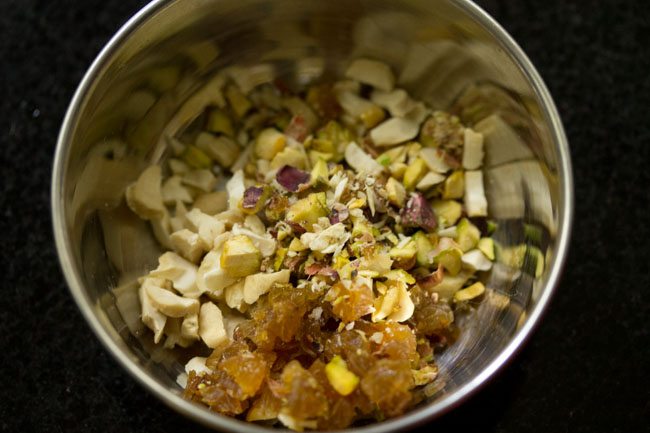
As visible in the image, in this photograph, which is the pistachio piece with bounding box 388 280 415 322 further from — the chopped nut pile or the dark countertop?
the dark countertop

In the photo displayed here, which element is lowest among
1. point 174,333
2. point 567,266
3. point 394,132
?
point 567,266

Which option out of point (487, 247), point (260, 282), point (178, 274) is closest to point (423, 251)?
point (487, 247)

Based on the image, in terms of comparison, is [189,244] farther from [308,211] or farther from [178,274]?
[308,211]

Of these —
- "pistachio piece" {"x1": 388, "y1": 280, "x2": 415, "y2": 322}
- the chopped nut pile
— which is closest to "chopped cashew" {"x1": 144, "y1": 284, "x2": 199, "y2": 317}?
the chopped nut pile

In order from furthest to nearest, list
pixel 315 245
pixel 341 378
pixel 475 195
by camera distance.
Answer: pixel 475 195 → pixel 315 245 → pixel 341 378

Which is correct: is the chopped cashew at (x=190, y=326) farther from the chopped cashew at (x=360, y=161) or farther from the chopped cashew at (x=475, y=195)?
the chopped cashew at (x=475, y=195)

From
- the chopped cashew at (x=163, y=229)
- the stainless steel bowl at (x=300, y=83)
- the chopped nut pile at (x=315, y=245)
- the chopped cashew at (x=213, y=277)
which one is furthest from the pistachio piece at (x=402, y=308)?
the chopped cashew at (x=163, y=229)

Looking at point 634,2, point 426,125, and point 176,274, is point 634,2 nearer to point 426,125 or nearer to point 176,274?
point 426,125
